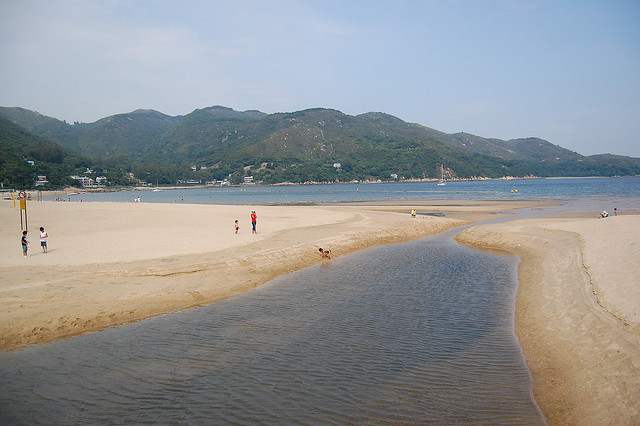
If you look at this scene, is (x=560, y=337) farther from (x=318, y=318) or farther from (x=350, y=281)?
(x=350, y=281)

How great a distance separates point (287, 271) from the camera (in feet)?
61.3

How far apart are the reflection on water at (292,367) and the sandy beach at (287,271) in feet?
2.31

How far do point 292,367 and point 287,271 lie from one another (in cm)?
1004

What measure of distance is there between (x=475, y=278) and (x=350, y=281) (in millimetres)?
5642

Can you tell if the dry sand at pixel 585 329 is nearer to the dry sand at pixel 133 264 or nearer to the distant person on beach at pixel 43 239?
the dry sand at pixel 133 264

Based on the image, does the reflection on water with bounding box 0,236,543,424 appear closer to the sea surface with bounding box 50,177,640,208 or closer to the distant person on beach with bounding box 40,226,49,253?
the distant person on beach with bounding box 40,226,49,253

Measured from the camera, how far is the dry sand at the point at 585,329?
21.6 ft

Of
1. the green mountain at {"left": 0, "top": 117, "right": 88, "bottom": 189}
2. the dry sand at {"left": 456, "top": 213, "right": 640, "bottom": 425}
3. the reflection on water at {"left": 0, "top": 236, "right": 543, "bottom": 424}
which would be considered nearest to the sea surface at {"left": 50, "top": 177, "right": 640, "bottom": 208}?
the green mountain at {"left": 0, "top": 117, "right": 88, "bottom": 189}

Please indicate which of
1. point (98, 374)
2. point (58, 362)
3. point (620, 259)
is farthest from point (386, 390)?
point (620, 259)

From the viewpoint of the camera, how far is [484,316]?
40.6 ft

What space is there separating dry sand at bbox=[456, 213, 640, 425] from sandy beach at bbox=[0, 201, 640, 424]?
0.03m

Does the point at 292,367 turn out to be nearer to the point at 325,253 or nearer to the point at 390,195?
the point at 325,253

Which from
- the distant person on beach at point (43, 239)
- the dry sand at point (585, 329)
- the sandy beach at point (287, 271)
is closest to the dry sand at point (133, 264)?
the sandy beach at point (287, 271)

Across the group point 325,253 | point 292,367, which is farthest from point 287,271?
point 292,367
